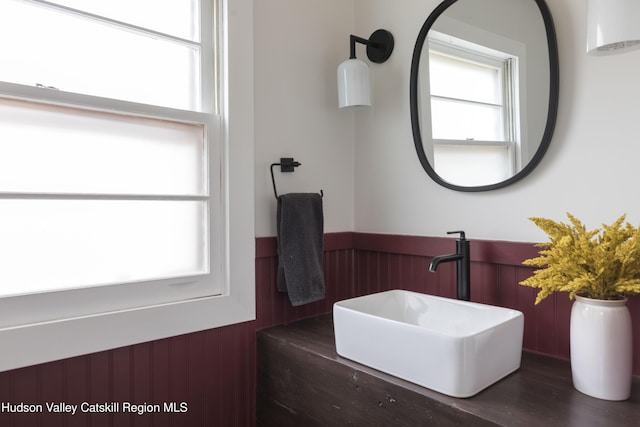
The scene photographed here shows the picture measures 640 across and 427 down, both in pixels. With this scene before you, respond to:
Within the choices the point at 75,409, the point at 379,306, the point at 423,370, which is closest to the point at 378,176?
the point at 379,306

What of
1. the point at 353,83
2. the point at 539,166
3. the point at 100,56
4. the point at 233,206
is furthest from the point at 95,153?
the point at 539,166

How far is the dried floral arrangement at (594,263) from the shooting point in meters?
0.94

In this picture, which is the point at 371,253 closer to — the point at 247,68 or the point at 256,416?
the point at 256,416

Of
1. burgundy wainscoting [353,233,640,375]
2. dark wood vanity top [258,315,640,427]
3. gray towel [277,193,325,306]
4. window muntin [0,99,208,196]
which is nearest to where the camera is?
dark wood vanity top [258,315,640,427]

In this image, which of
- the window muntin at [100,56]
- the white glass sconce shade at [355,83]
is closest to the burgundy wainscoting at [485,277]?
the white glass sconce shade at [355,83]

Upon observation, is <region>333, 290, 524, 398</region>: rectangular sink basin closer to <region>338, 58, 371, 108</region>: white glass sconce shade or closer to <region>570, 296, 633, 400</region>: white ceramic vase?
<region>570, 296, 633, 400</region>: white ceramic vase

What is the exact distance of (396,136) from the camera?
5.39ft

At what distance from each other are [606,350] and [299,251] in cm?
95

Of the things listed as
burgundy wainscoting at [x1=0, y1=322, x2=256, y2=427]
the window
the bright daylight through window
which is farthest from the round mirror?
burgundy wainscoting at [x1=0, y1=322, x2=256, y2=427]

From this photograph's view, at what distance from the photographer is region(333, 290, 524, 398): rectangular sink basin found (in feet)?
3.11

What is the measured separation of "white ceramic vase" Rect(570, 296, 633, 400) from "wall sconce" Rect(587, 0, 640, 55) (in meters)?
0.60

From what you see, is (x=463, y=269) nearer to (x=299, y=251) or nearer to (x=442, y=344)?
(x=442, y=344)

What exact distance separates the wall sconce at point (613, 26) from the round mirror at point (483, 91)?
0.20 metres

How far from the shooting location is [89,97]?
1.15 m
